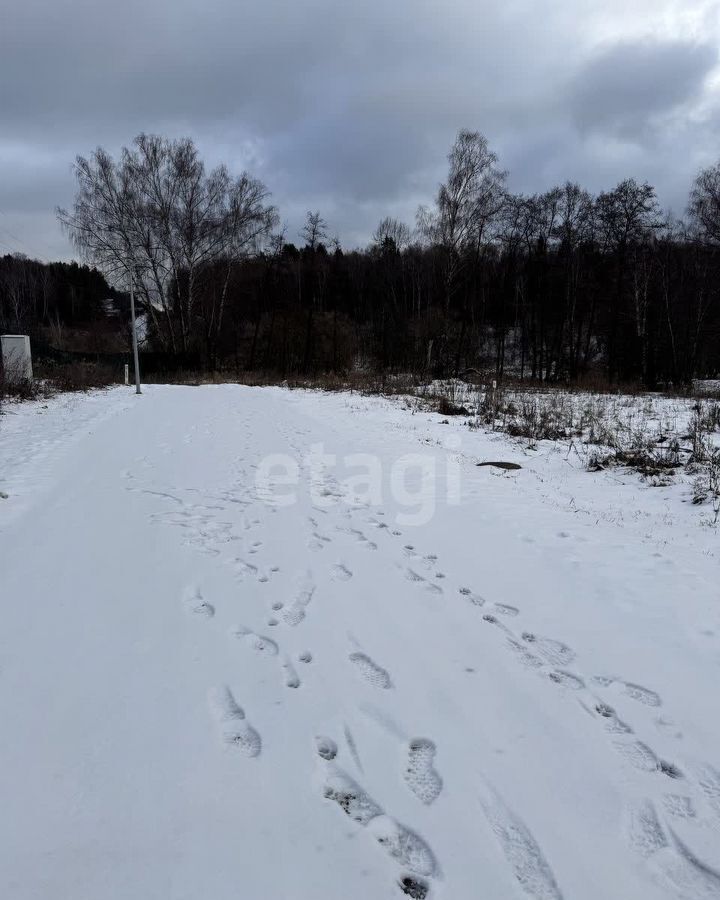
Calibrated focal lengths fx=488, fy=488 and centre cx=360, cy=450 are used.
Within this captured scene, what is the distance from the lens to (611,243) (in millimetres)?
27453

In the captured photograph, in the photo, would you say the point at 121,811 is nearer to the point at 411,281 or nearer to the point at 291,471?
the point at 291,471

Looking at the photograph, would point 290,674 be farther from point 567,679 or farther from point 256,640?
point 567,679

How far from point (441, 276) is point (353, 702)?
2798 centimetres

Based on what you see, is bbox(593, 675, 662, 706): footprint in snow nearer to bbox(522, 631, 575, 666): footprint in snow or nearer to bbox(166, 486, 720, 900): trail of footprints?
bbox(166, 486, 720, 900): trail of footprints

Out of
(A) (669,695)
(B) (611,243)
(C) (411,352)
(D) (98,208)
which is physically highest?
(D) (98,208)

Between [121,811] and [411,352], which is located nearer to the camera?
[121,811]

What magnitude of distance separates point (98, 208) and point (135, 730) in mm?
35021

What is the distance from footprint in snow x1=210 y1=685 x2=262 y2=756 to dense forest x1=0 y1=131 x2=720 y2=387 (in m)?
24.5

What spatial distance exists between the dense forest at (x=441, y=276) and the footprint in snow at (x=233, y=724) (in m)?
24.5

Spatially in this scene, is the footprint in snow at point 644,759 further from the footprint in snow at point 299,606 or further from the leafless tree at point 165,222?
the leafless tree at point 165,222

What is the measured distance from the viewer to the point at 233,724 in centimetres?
212

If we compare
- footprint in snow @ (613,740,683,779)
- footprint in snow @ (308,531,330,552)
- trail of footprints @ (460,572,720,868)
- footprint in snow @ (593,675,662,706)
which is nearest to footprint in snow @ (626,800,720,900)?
trail of footprints @ (460,572,720,868)

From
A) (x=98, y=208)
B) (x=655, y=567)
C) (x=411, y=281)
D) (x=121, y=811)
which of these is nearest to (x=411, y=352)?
(x=411, y=281)

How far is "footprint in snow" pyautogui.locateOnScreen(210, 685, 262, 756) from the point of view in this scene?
199 cm
